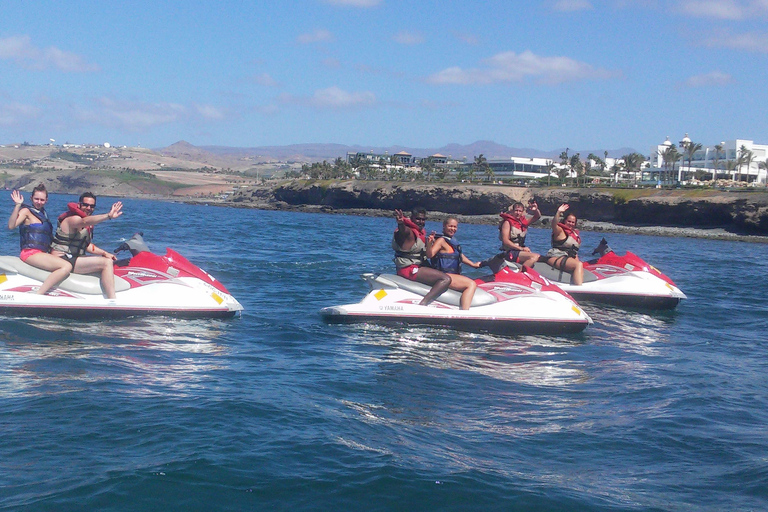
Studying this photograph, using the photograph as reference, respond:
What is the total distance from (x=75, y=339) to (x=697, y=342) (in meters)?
9.37

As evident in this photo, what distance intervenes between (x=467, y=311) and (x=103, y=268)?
5.55 meters

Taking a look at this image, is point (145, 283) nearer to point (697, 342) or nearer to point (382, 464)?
point (382, 464)

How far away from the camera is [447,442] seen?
664cm

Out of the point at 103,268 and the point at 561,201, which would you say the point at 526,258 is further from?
the point at 561,201

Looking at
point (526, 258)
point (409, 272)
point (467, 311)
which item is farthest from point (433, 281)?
point (526, 258)

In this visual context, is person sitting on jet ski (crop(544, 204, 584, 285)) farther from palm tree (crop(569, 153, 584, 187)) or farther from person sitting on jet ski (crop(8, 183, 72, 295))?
palm tree (crop(569, 153, 584, 187))

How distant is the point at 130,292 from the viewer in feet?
37.8

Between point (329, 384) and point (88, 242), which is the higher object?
point (88, 242)

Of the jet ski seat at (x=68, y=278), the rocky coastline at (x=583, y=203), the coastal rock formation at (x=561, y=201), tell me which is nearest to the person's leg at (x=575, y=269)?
the jet ski seat at (x=68, y=278)

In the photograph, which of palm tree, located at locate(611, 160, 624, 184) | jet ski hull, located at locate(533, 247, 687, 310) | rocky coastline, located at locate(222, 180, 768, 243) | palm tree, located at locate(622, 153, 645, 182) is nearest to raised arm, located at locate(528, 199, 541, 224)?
jet ski hull, located at locate(533, 247, 687, 310)

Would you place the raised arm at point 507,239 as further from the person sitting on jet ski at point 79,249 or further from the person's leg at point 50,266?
the person's leg at point 50,266

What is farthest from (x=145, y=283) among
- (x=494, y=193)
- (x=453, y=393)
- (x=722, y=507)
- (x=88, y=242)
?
(x=494, y=193)

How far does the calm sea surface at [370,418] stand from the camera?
5.56 m

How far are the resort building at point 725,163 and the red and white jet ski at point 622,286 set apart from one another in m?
86.0
